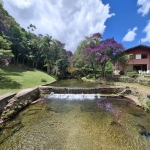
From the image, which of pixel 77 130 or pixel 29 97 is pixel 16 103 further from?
pixel 77 130

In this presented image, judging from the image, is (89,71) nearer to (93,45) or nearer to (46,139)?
(93,45)

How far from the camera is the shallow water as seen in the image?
Answer: 15.9 feet

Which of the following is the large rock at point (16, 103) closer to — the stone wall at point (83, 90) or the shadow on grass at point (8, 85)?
the stone wall at point (83, 90)

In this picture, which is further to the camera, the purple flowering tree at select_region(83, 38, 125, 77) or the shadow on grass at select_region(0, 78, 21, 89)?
the purple flowering tree at select_region(83, 38, 125, 77)

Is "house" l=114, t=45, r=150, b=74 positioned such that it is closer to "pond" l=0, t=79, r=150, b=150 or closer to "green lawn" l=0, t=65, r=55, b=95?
"pond" l=0, t=79, r=150, b=150

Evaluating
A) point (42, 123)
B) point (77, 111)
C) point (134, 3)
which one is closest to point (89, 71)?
point (134, 3)

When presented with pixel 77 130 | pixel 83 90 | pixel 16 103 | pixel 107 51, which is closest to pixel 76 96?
pixel 83 90

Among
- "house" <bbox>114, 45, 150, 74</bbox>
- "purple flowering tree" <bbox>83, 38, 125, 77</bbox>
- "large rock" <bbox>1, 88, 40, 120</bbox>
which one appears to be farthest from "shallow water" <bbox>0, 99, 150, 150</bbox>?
"house" <bbox>114, 45, 150, 74</bbox>

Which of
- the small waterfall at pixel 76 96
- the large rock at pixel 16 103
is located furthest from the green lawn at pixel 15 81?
the small waterfall at pixel 76 96

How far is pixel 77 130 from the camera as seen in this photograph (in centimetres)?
597

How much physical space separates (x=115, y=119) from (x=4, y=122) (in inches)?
274

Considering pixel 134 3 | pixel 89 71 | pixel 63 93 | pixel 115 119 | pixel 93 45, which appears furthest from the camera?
pixel 89 71

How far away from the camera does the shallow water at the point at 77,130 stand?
4.84 m

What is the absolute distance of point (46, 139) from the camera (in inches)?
206
